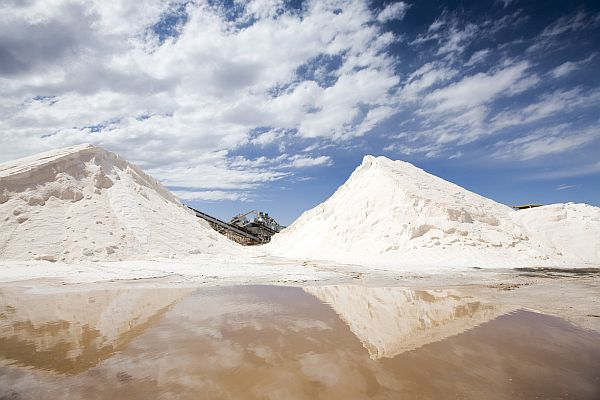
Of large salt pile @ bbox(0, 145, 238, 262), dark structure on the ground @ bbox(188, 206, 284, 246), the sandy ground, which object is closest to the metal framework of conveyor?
dark structure on the ground @ bbox(188, 206, 284, 246)

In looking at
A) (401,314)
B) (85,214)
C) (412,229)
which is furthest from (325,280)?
(85,214)

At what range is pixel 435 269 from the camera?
36.7 feet

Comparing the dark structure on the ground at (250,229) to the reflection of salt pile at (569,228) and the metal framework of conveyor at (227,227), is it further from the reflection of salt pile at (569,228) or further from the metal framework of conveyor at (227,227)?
the reflection of salt pile at (569,228)

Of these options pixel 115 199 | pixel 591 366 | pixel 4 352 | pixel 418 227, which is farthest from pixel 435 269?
pixel 115 199

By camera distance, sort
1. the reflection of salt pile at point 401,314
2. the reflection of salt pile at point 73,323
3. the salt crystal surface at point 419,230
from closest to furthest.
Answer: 1. the reflection of salt pile at point 73,323
2. the reflection of salt pile at point 401,314
3. the salt crystal surface at point 419,230

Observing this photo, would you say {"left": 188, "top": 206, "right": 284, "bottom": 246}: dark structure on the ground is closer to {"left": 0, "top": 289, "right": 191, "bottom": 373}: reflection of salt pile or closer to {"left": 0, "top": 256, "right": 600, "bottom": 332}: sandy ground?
{"left": 0, "top": 256, "right": 600, "bottom": 332}: sandy ground

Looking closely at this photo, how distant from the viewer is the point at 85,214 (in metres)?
13.9

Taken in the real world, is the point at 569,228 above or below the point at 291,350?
above

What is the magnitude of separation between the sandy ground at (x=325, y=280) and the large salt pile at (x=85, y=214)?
1393 millimetres

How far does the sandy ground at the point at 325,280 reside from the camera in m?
5.94

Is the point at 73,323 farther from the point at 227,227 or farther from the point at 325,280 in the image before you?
the point at 227,227

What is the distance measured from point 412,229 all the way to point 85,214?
14.0 meters

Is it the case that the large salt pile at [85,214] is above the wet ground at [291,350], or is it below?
above

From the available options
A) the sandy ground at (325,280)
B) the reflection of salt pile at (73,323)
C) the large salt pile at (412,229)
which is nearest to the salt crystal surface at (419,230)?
the large salt pile at (412,229)
